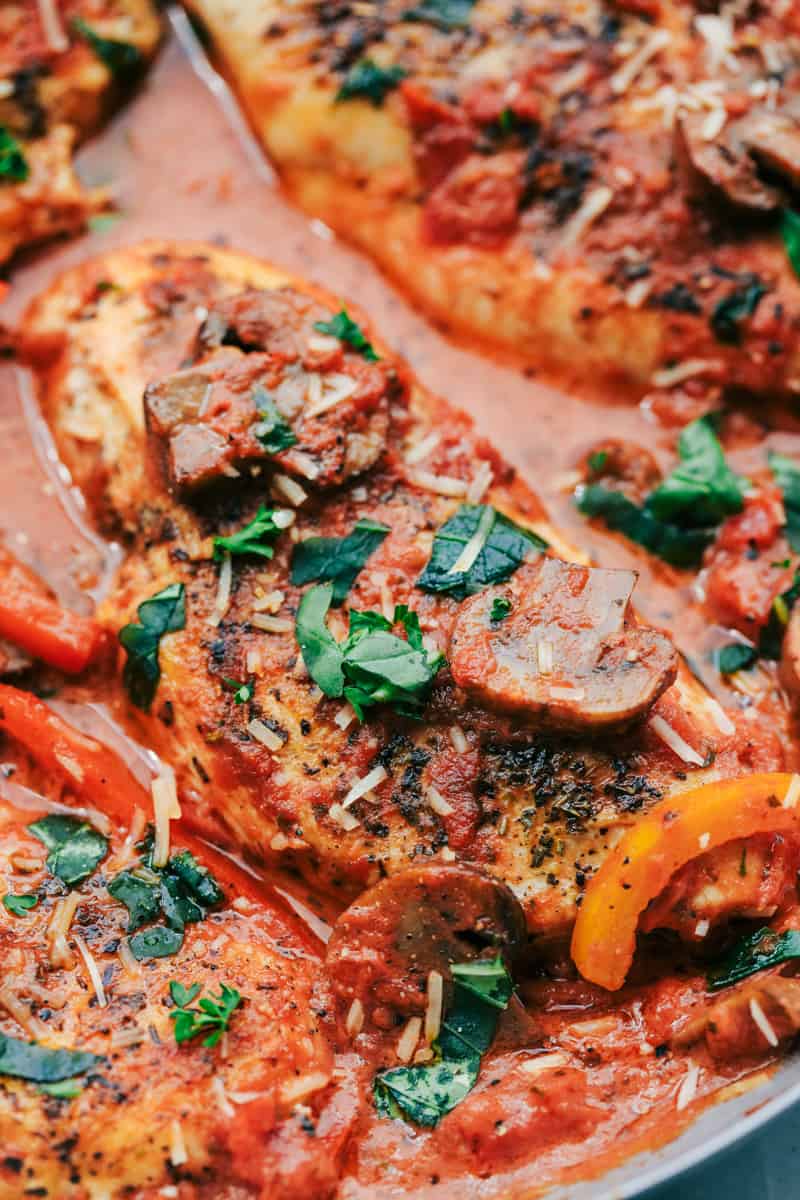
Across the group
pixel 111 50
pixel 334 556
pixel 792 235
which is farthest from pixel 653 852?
pixel 111 50

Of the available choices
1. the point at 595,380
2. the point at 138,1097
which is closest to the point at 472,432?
the point at 595,380

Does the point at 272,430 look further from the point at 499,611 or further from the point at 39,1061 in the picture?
the point at 39,1061

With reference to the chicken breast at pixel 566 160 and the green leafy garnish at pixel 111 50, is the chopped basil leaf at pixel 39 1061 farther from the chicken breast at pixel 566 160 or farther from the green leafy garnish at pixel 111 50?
the green leafy garnish at pixel 111 50

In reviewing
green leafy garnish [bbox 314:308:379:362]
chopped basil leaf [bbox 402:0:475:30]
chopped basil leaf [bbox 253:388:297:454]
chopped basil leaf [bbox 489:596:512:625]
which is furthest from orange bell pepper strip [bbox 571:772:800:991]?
chopped basil leaf [bbox 402:0:475:30]

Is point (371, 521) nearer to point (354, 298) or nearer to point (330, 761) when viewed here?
point (330, 761)

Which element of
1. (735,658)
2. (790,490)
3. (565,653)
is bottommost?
(735,658)

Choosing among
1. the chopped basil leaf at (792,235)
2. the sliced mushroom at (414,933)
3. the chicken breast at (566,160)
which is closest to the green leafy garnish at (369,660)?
the sliced mushroom at (414,933)

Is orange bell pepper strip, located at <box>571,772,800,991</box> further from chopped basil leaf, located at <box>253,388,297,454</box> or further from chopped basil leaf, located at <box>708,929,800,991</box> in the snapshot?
chopped basil leaf, located at <box>253,388,297,454</box>
